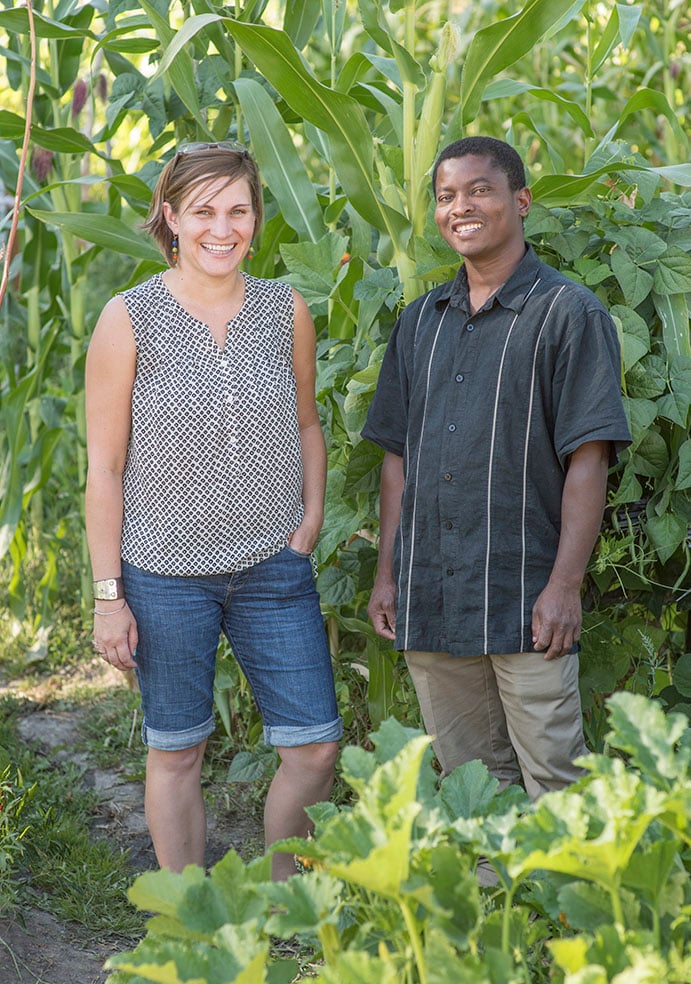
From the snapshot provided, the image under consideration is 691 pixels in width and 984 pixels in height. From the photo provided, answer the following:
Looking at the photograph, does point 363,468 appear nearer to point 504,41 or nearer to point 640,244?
point 640,244

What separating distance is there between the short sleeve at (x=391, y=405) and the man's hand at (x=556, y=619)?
0.43 m

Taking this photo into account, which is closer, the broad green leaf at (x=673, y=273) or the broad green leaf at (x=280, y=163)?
the broad green leaf at (x=673, y=273)

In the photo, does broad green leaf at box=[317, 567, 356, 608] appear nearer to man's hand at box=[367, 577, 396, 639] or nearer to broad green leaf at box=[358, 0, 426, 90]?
man's hand at box=[367, 577, 396, 639]

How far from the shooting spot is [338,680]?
2.96 metres

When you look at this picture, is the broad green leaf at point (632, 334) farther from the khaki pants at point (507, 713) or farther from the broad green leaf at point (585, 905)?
the broad green leaf at point (585, 905)

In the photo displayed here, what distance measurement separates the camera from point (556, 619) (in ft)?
6.32

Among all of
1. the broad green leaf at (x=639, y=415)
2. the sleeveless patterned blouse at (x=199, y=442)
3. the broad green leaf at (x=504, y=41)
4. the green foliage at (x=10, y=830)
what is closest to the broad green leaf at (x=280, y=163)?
the broad green leaf at (x=504, y=41)

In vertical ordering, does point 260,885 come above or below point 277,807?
above

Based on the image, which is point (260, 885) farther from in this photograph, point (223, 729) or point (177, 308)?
point (223, 729)

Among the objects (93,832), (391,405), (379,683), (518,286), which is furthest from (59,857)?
(518,286)

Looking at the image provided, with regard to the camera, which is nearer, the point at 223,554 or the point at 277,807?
the point at 223,554

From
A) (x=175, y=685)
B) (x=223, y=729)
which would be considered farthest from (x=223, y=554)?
(x=223, y=729)

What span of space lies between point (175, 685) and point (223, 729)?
1092mm

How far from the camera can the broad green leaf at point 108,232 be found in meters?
2.78
